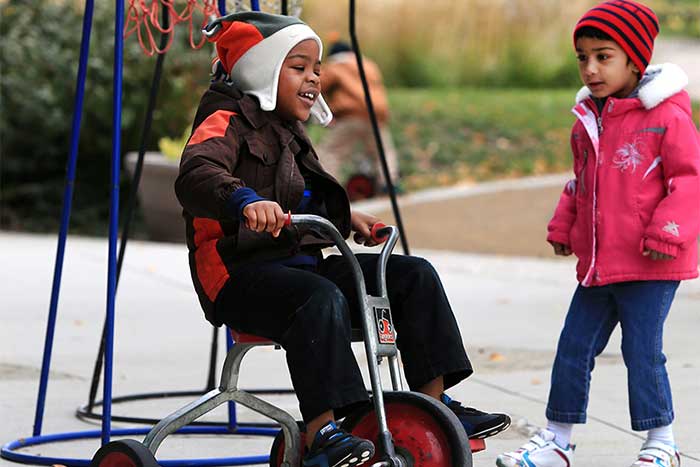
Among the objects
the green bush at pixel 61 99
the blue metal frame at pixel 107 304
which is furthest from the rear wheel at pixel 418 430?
the green bush at pixel 61 99

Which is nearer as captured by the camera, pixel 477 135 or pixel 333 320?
pixel 333 320

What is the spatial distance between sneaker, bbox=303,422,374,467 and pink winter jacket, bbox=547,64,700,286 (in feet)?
3.82

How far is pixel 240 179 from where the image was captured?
11.8 ft

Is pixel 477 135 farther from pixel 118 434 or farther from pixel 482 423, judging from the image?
pixel 482 423

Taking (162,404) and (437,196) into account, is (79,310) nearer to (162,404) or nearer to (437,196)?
(162,404)

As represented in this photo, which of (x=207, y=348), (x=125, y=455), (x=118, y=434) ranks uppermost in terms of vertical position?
(x=125, y=455)

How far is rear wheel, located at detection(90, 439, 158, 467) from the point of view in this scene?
3495 millimetres

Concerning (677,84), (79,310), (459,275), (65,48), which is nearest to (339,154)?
(65,48)

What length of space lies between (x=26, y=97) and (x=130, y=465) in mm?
10962

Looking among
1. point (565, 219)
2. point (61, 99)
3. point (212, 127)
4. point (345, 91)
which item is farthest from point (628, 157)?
point (61, 99)

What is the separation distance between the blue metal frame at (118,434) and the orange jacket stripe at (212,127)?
3.72 ft

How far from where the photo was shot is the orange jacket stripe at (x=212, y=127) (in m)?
3.61

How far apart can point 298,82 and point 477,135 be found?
14.5 meters

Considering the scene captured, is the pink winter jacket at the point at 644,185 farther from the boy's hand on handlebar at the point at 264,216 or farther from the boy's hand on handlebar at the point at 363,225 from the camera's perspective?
the boy's hand on handlebar at the point at 264,216
